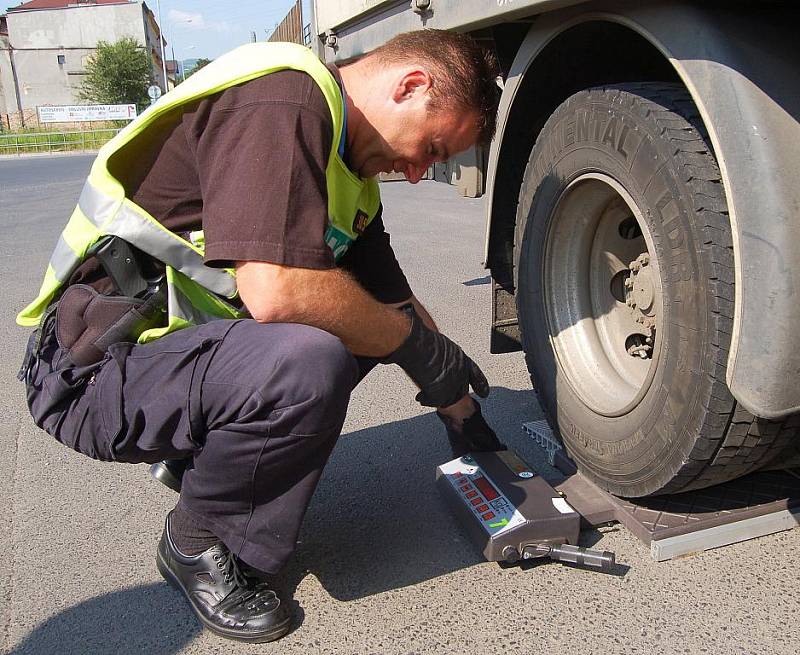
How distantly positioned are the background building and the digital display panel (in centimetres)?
5391

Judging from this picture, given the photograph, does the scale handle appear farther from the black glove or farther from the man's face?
the man's face

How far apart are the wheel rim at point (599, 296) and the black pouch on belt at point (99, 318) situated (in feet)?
3.83

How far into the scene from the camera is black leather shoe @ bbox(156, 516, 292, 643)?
170 centimetres

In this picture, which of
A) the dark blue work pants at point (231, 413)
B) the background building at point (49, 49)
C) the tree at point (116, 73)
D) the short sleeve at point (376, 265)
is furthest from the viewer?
the background building at point (49, 49)

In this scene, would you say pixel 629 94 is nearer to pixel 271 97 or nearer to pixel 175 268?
pixel 271 97

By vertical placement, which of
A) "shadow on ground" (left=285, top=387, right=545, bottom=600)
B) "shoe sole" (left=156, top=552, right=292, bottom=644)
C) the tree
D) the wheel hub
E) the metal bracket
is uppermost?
the tree

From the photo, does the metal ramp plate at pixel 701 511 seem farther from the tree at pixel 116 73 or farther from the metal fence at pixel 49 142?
the tree at pixel 116 73

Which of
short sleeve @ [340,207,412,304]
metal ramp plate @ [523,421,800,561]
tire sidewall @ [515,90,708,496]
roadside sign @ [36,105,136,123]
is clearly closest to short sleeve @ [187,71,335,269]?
short sleeve @ [340,207,412,304]

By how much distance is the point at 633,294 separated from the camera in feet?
6.89

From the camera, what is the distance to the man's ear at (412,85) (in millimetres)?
1685

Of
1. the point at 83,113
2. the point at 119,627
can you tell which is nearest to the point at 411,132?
the point at 119,627

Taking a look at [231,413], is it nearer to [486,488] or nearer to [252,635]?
[252,635]

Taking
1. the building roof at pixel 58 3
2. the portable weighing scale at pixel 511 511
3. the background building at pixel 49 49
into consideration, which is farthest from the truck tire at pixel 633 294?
the building roof at pixel 58 3

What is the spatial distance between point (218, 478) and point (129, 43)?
51.3 m
